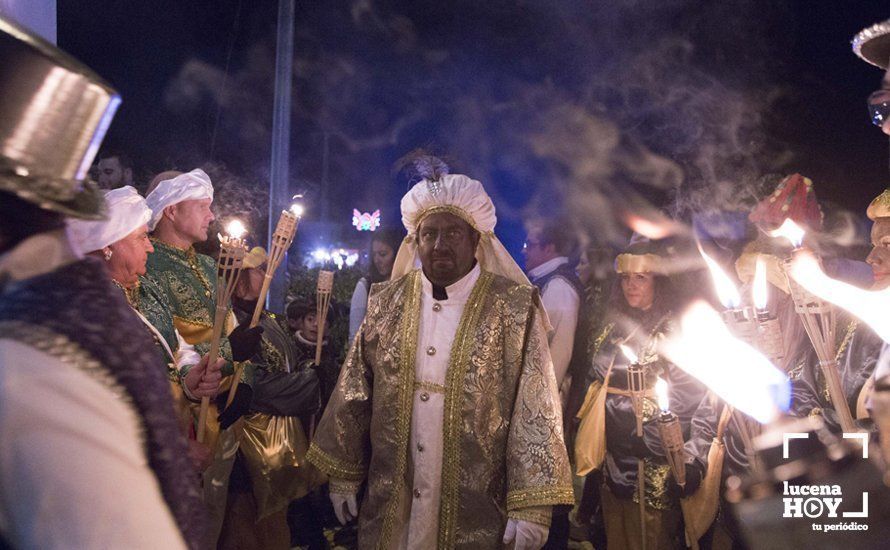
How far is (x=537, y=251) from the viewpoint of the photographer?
21.0 ft

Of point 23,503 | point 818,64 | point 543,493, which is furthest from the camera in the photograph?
point 818,64

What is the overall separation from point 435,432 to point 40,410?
2.73 m

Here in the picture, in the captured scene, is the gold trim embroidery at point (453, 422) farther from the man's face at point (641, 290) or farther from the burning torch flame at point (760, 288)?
the man's face at point (641, 290)

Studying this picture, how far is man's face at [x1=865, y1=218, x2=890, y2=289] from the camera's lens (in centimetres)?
365

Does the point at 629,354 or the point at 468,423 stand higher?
the point at 629,354

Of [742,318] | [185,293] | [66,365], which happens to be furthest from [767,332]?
[185,293]

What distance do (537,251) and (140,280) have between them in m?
3.61

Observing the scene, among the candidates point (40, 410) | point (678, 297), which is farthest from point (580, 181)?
point (40, 410)

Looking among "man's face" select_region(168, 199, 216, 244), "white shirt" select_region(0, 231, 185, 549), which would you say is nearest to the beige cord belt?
"man's face" select_region(168, 199, 216, 244)

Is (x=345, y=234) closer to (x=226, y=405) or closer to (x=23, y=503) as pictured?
(x=226, y=405)

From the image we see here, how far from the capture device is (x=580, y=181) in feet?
37.2

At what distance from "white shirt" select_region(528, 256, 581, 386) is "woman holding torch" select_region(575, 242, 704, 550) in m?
0.36

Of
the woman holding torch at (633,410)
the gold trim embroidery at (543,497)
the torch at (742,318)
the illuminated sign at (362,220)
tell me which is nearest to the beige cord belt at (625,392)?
the woman holding torch at (633,410)

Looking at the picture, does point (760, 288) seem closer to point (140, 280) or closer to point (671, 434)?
point (671, 434)
